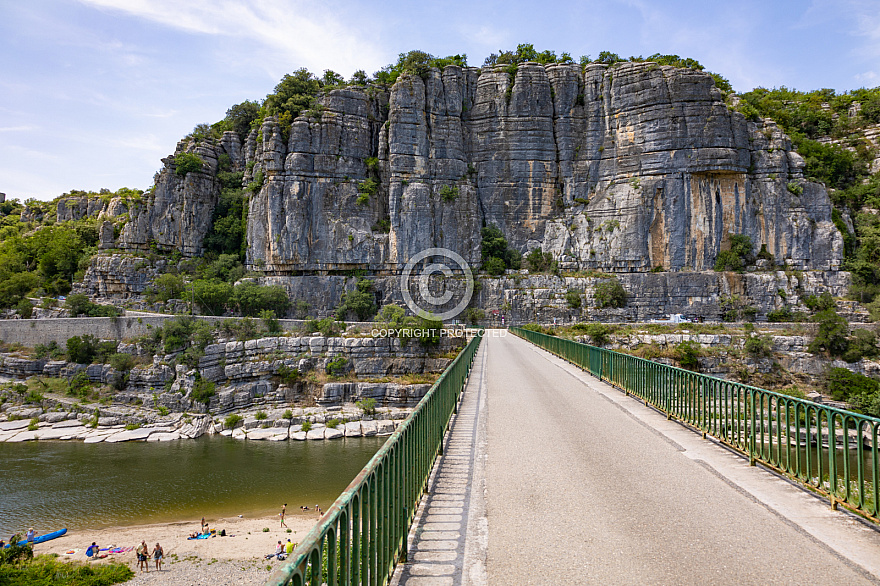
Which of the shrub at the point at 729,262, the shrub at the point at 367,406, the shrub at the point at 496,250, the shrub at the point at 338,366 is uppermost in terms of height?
the shrub at the point at 496,250

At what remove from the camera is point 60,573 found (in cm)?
1396

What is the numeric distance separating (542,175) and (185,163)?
41640mm

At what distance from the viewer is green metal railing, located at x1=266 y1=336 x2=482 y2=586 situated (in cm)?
228

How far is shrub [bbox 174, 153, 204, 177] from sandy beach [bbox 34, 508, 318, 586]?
152 feet

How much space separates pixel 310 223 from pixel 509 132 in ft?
82.2

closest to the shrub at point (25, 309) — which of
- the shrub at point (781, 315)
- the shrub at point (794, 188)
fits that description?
the shrub at point (781, 315)

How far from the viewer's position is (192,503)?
19.7 metres

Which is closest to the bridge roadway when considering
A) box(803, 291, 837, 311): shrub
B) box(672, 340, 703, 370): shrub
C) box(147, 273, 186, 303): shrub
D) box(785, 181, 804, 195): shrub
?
box(672, 340, 703, 370): shrub

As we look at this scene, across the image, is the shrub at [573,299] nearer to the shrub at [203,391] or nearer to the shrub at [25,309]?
the shrub at [203,391]

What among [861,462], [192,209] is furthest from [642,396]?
[192,209]

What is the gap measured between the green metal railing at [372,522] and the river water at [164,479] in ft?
53.4

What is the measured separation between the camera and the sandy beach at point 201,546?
573 inches

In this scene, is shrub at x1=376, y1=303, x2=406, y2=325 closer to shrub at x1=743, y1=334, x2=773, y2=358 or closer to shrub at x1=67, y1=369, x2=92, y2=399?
shrub at x1=67, y1=369, x2=92, y2=399

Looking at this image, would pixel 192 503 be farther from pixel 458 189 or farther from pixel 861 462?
pixel 458 189
